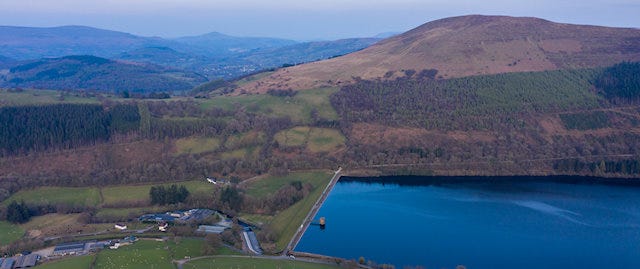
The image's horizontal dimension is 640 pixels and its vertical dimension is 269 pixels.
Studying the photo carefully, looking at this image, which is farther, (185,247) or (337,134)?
(337,134)

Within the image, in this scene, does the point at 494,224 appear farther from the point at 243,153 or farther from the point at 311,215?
the point at 243,153

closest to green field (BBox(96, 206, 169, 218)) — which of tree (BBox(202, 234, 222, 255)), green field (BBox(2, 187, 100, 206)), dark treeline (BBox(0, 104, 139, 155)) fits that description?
green field (BBox(2, 187, 100, 206))

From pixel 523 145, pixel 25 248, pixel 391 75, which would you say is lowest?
pixel 25 248

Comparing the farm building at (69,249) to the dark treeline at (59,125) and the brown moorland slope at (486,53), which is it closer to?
the dark treeline at (59,125)

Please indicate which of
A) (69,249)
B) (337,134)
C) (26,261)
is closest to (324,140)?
(337,134)

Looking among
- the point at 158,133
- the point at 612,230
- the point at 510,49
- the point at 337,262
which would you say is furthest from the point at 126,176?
the point at 510,49

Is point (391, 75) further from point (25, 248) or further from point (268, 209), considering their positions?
point (25, 248)
